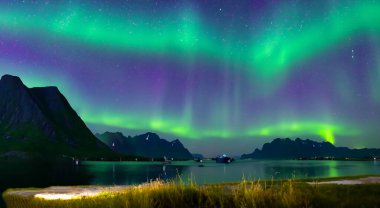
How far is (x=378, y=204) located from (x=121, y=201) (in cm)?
1119

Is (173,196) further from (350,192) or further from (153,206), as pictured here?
(350,192)

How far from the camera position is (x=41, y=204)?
874 inches

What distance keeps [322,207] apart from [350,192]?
4641 millimetres

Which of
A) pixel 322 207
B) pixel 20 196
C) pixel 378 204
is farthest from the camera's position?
pixel 20 196

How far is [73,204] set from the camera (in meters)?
18.5

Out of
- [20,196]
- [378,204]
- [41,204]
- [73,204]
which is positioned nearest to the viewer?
[378,204]

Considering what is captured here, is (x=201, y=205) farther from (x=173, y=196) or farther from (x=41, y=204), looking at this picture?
(x=41, y=204)

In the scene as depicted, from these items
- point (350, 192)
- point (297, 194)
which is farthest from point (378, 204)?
point (297, 194)

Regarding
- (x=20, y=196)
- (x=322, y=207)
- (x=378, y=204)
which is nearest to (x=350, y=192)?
(x=378, y=204)

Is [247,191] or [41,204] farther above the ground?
[247,191]

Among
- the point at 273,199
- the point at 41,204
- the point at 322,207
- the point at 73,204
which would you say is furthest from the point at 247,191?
the point at 41,204

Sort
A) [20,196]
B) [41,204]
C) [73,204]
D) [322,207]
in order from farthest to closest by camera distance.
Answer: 1. [20,196]
2. [41,204]
3. [73,204]
4. [322,207]

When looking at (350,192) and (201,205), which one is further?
(350,192)

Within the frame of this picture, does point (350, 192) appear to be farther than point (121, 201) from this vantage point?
Yes
